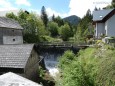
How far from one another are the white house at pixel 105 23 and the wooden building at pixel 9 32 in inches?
564

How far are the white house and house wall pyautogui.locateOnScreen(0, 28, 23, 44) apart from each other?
14.4 meters

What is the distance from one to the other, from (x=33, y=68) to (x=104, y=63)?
8.08 metres

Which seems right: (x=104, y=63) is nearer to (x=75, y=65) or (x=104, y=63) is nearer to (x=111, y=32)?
(x=75, y=65)

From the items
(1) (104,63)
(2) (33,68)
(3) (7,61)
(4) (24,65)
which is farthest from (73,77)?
(2) (33,68)

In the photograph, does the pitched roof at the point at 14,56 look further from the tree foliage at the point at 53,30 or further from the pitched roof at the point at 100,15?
the tree foliage at the point at 53,30

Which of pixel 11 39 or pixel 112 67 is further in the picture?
pixel 11 39

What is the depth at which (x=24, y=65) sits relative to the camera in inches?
660

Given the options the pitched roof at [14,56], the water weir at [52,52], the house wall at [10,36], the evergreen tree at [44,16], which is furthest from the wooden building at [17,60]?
the evergreen tree at [44,16]

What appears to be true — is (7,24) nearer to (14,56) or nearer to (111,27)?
(111,27)

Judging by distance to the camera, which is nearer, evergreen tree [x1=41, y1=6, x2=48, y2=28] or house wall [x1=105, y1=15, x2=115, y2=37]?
house wall [x1=105, y1=15, x2=115, y2=37]

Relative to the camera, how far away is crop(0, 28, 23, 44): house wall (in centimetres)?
3880

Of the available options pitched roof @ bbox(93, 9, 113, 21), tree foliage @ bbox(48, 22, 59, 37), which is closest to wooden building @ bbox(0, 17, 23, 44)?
pitched roof @ bbox(93, 9, 113, 21)

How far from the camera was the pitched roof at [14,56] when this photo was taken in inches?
672

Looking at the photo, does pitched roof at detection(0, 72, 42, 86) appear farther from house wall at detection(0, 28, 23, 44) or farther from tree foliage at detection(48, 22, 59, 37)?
tree foliage at detection(48, 22, 59, 37)
